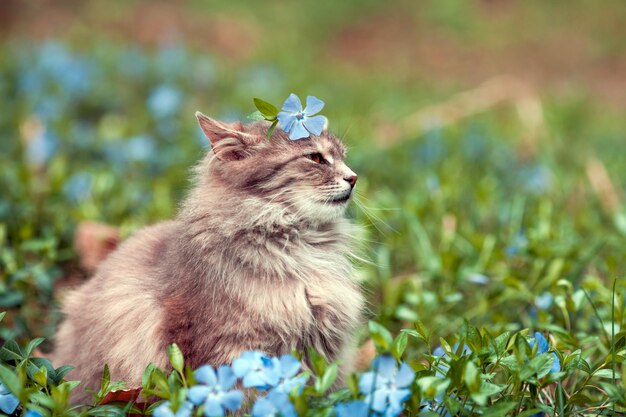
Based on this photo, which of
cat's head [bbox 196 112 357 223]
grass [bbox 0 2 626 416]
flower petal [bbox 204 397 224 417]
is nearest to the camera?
flower petal [bbox 204 397 224 417]

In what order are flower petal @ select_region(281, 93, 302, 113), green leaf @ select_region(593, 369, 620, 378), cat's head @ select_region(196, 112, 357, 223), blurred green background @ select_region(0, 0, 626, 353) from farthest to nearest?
1. blurred green background @ select_region(0, 0, 626, 353)
2. cat's head @ select_region(196, 112, 357, 223)
3. flower petal @ select_region(281, 93, 302, 113)
4. green leaf @ select_region(593, 369, 620, 378)

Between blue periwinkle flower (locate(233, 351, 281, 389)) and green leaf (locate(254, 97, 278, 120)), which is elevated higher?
green leaf (locate(254, 97, 278, 120))

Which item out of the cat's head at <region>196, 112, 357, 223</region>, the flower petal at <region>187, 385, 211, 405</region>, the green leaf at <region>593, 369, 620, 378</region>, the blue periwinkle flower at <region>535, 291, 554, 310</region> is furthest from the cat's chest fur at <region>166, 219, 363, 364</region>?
the blue periwinkle flower at <region>535, 291, 554, 310</region>

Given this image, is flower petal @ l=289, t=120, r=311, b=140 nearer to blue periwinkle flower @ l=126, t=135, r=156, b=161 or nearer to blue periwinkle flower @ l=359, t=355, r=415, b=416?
blue periwinkle flower @ l=359, t=355, r=415, b=416

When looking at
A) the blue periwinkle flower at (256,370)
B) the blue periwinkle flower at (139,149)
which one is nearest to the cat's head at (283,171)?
the blue periwinkle flower at (256,370)

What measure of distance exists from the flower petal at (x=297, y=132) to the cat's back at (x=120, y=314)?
620mm

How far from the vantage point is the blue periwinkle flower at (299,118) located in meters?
2.43

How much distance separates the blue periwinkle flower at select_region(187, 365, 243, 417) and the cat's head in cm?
72

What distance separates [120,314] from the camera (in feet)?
8.59

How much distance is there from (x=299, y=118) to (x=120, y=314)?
0.93m

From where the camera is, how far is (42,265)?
11.8 feet

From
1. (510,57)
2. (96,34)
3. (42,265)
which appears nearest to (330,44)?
(510,57)

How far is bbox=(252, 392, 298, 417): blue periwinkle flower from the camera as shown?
76.4 inches

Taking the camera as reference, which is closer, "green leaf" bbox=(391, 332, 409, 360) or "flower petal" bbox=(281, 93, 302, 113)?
"green leaf" bbox=(391, 332, 409, 360)
